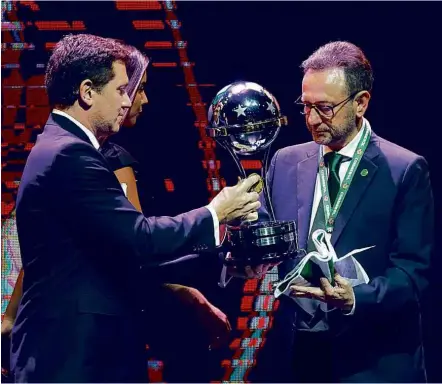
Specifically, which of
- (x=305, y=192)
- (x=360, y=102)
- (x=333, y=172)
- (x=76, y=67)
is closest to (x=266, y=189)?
(x=305, y=192)

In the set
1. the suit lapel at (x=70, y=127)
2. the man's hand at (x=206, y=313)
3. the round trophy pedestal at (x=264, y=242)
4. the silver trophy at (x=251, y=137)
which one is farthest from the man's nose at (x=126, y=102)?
the man's hand at (x=206, y=313)

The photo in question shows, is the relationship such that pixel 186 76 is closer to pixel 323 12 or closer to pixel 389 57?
pixel 323 12

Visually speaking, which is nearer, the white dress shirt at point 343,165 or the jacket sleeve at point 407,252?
the jacket sleeve at point 407,252

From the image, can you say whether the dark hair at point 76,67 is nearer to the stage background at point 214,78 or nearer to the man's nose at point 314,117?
the man's nose at point 314,117

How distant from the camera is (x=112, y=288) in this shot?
2881mm

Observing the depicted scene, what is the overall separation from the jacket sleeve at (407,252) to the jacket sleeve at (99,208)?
2.48 ft

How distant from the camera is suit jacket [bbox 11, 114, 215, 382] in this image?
111 inches

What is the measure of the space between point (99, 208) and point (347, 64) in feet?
3.54

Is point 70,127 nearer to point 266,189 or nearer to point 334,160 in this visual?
point 266,189

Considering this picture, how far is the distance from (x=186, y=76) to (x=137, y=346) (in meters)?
1.44

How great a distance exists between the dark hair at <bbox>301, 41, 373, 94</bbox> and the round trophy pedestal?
0.60 metres

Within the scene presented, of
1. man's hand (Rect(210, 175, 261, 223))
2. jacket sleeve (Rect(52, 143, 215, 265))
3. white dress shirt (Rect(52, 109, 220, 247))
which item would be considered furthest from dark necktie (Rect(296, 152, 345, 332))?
jacket sleeve (Rect(52, 143, 215, 265))

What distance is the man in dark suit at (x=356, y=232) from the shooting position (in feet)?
9.76

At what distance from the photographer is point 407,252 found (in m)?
2.97
